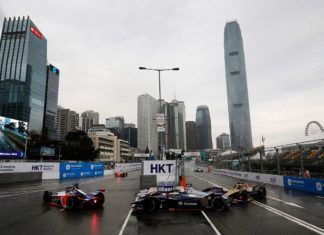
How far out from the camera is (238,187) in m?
14.2

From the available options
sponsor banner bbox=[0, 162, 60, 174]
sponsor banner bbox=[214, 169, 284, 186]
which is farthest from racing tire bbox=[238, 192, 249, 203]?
sponsor banner bbox=[0, 162, 60, 174]

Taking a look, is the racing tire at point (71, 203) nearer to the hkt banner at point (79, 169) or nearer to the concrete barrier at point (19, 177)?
the concrete barrier at point (19, 177)

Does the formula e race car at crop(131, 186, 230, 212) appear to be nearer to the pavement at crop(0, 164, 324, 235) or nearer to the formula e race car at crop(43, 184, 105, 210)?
the pavement at crop(0, 164, 324, 235)

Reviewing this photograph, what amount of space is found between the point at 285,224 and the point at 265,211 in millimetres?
2384

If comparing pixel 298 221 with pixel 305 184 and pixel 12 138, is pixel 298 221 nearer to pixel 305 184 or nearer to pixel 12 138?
pixel 305 184

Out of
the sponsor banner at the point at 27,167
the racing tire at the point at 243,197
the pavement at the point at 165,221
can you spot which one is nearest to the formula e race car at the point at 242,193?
the racing tire at the point at 243,197

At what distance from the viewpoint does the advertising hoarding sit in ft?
102

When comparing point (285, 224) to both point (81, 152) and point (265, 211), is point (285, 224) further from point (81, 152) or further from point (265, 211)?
point (81, 152)

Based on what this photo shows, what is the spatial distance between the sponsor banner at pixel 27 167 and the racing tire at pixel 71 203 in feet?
66.4

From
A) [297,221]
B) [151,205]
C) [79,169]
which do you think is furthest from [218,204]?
[79,169]

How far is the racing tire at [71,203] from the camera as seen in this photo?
11703 millimetres

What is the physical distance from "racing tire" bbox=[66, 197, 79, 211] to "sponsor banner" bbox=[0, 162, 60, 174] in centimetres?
2024

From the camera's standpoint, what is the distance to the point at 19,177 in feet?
95.0

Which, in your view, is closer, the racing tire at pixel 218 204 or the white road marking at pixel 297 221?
Result: the white road marking at pixel 297 221
